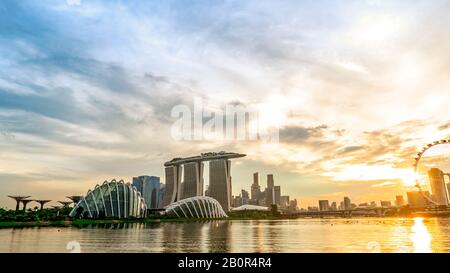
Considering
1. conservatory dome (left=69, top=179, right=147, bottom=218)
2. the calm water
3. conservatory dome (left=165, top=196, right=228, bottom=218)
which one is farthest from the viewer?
conservatory dome (left=165, top=196, right=228, bottom=218)

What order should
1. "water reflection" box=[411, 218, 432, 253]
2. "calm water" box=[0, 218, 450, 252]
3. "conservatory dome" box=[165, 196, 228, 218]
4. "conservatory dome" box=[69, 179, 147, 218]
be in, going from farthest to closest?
"conservatory dome" box=[165, 196, 228, 218], "conservatory dome" box=[69, 179, 147, 218], "water reflection" box=[411, 218, 432, 253], "calm water" box=[0, 218, 450, 252]

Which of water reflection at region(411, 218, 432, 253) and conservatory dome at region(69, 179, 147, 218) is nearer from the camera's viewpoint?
water reflection at region(411, 218, 432, 253)

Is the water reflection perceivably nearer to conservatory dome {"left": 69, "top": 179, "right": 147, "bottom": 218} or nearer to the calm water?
the calm water

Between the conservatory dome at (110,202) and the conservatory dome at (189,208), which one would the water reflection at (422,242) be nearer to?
the conservatory dome at (110,202)

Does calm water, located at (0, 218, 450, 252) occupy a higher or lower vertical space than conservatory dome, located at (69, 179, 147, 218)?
lower

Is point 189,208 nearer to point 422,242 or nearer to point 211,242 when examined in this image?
point 211,242

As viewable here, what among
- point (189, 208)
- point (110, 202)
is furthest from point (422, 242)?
point (189, 208)

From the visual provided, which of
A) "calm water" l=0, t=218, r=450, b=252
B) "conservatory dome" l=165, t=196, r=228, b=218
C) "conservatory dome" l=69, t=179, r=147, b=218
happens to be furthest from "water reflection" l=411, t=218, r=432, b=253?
"conservatory dome" l=165, t=196, r=228, b=218
